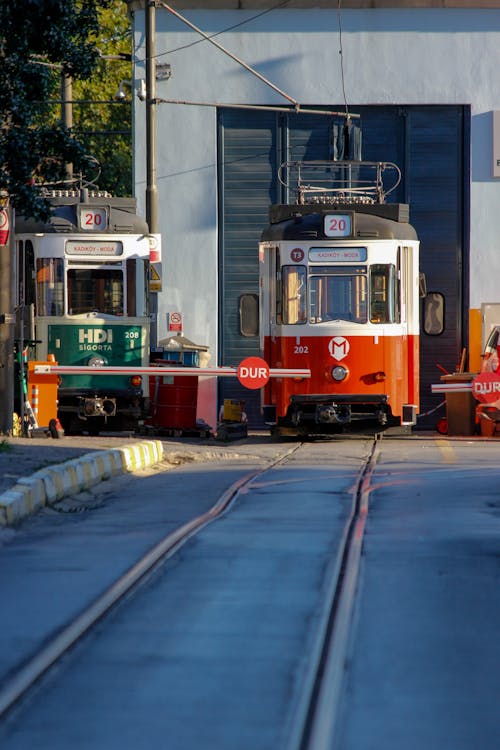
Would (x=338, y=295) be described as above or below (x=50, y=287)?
below

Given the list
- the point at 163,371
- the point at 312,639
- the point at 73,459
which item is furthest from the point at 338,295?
the point at 312,639

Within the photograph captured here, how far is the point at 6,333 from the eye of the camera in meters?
21.6

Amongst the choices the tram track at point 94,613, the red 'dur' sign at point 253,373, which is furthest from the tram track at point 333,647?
the red 'dur' sign at point 253,373

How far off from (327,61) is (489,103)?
11.5 feet

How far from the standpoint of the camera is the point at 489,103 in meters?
31.9

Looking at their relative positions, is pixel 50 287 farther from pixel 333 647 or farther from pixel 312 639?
pixel 333 647

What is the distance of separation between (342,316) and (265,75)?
32.6ft

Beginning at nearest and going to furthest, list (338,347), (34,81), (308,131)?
(34,81) → (338,347) → (308,131)

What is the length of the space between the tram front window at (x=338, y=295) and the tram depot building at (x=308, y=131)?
8397 mm

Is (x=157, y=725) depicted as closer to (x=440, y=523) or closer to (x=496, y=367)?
(x=440, y=523)

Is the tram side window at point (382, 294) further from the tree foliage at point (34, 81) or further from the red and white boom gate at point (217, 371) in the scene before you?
the tree foliage at point (34, 81)

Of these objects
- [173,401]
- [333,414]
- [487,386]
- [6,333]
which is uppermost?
[6,333]

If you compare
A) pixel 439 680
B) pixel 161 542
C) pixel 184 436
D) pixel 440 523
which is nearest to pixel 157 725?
pixel 439 680

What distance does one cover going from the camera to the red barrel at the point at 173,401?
25.8 metres
